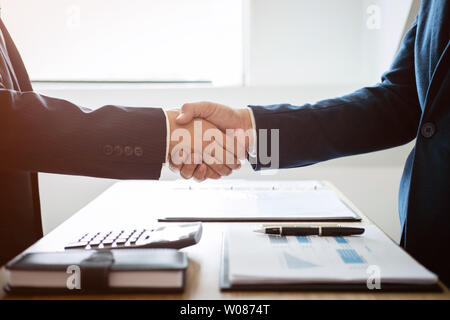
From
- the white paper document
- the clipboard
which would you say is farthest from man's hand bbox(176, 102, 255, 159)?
the clipboard

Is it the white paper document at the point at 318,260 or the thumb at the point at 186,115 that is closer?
the white paper document at the point at 318,260

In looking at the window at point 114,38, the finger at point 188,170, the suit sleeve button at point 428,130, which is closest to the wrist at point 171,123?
the finger at point 188,170

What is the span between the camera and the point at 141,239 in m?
0.57

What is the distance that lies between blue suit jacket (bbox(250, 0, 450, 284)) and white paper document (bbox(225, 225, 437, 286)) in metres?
0.10

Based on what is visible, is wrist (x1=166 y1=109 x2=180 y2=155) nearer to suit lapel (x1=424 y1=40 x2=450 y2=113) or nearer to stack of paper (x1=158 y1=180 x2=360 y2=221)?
stack of paper (x1=158 y1=180 x2=360 y2=221)

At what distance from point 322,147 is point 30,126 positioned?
0.62 m

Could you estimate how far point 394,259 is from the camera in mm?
498

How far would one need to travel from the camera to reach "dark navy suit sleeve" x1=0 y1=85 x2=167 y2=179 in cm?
63

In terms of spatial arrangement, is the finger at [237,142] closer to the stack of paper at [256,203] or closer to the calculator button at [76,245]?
the stack of paper at [256,203]

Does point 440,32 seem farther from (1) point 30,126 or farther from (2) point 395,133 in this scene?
(1) point 30,126

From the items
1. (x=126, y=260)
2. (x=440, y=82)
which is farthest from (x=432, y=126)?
(x=126, y=260)

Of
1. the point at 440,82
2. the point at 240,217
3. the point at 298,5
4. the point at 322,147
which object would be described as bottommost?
the point at 240,217

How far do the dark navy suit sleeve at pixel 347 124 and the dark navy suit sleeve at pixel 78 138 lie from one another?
27cm

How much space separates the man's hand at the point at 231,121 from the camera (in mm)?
882
